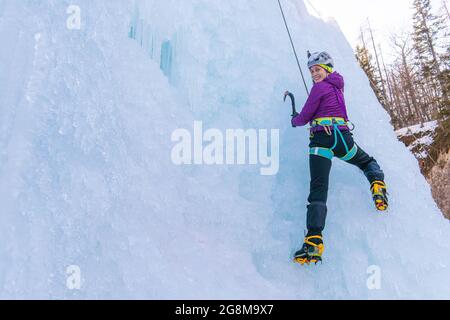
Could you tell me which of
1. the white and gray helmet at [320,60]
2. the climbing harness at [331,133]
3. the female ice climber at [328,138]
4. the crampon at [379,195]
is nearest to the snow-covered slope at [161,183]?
the crampon at [379,195]

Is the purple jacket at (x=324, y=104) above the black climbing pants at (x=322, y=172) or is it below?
above

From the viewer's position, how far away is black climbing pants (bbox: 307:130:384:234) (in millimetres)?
2928

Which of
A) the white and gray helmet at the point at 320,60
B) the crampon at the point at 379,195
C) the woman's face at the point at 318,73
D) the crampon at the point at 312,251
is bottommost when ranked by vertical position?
the crampon at the point at 312,251

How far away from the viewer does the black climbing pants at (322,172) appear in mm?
2928

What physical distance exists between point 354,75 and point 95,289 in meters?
3.82

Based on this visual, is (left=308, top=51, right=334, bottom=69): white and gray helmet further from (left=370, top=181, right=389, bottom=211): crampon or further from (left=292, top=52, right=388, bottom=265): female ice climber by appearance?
(left=370, top=181, right=389, bottom=211): crampon

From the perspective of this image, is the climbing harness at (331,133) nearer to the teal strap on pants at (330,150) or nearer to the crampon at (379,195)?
the teal strap on pants at (330,150)

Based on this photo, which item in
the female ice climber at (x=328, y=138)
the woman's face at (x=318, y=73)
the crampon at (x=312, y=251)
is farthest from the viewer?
the woman's face at (x=318, y=73)

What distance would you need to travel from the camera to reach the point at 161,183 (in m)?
3.27

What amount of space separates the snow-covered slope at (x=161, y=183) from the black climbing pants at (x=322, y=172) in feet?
1.03

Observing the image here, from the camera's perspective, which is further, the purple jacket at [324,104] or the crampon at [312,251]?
the purple jacket at [324,104]

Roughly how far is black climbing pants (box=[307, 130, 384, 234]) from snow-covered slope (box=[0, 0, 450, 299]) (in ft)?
1.03

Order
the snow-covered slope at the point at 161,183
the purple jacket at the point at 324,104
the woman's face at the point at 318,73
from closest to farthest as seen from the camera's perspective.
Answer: the snow-covered slope at the point at 161,183 → the purple jacket at the point at 324,104 → the woman's face at the point at 318,73

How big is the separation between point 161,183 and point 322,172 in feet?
4.45
